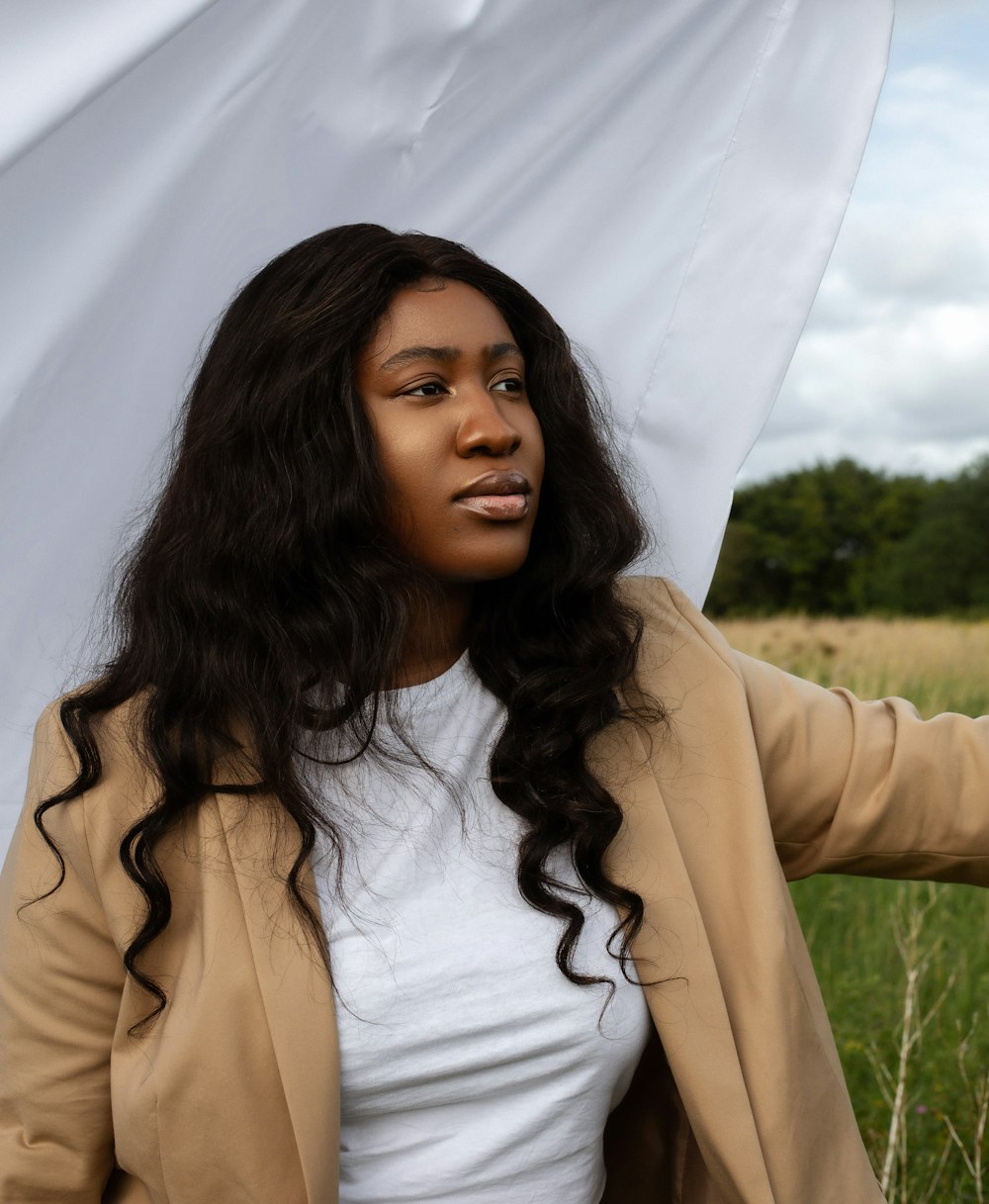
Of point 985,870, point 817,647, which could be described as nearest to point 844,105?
point 985,870

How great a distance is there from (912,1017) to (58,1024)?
2356mm

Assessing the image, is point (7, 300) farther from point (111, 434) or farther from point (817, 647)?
point (817, 647)

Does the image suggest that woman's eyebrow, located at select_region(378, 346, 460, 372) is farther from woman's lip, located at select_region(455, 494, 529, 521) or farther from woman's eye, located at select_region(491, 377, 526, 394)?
woman's lip, located at select_region(455, 494, 529, 521)

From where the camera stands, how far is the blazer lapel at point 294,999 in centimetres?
183

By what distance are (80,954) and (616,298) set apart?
168cm

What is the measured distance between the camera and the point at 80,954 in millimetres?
1998

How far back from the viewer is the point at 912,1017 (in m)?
3.44

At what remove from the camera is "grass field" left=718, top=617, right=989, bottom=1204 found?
3.23m

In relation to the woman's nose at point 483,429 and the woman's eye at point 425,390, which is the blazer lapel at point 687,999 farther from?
the woman's eye at point 425,390

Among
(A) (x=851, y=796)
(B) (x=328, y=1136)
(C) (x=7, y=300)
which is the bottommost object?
(B) (x=328, y=1136)

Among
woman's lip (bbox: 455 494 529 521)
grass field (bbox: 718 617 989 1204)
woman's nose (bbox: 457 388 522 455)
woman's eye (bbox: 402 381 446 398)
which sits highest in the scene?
woman's eye (bbox: 402 381 446 398)

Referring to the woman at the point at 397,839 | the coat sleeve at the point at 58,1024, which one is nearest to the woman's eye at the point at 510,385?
the woman at the point at 397,839

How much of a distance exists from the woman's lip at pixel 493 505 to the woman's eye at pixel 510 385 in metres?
0.23

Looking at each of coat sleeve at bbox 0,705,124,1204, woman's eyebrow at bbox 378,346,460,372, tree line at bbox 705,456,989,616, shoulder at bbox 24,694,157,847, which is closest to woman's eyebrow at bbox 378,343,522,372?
woman's eyebrow at bbox 378,346,460,372
